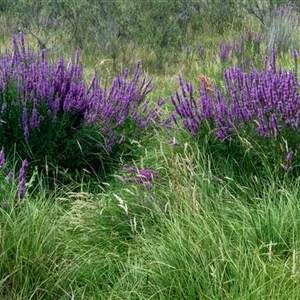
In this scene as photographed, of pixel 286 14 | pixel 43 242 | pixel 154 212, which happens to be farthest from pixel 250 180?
pixel 286 14

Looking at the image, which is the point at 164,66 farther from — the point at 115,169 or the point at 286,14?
the point at 115,169

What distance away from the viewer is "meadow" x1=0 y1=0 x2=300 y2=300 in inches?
91.0

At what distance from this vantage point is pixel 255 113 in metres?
3.22

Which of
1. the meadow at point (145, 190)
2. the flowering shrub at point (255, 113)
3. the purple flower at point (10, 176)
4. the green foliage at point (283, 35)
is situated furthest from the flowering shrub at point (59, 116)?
the green foliage at point (283, 35)

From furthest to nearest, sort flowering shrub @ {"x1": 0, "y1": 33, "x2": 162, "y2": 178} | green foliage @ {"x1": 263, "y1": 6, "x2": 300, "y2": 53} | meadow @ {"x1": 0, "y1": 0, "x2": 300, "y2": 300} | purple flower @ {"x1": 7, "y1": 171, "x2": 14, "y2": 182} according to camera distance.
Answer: green foliage @ {"x1": 263, "y1": 6, "x2": 300, "y2": 53}, flowering shrub @ {"x1": 0, "y1": 33, "x2": 162, "y2": 178}, purple flower @ {"x1": 7, "y1": 171, "x2": 14, "y2": 182}, meadow @ {"x1": 0, "y1": 0, "x2": 300, "y2": 300}

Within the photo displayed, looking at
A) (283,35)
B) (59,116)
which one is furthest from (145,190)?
(283,35)

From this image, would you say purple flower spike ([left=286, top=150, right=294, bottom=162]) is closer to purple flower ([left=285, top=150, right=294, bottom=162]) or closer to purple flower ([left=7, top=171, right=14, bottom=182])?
purple flower ([left=285, top=150, right=294, bottom=162])

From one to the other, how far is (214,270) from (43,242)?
0.77 m

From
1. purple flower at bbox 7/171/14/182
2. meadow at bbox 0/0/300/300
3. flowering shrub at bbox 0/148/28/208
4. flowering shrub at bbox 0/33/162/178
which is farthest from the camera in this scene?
flowering shrub at bbox 0/33/162/178

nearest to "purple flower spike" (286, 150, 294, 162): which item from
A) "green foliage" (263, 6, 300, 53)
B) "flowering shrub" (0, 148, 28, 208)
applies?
"flowering shrub" (0, 148, 28, 208)

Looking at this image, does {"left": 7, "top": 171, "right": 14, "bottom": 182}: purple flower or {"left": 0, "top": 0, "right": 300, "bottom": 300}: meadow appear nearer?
{"left": 0, "top": 0, "right": 300, "bottom": 300}: meadow

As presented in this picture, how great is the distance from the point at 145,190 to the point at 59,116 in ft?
3.03

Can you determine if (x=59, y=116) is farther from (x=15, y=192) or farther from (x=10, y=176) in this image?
(x=15, y=192)

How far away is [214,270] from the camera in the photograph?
209 centimetres
